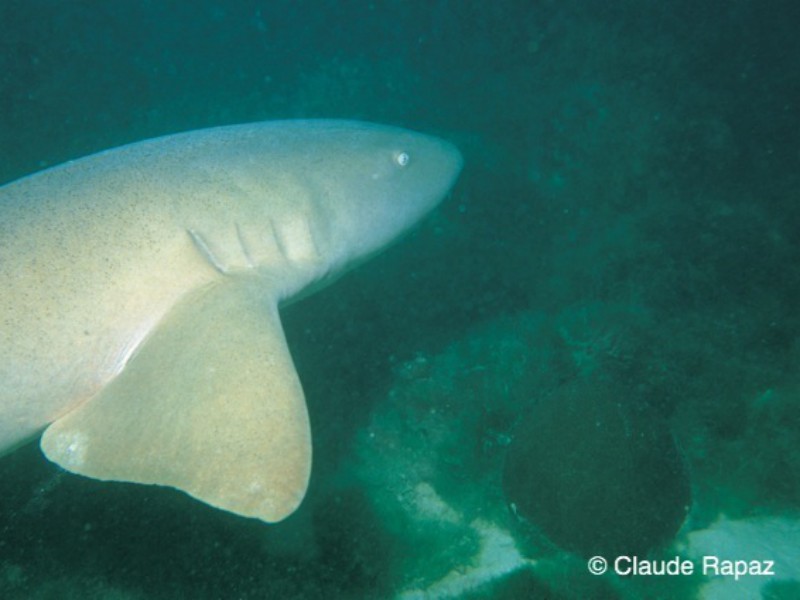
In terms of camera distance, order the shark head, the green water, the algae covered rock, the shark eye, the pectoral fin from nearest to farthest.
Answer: the pectoral fin → the shark head → the shark eye → the green water → the algae covered rock

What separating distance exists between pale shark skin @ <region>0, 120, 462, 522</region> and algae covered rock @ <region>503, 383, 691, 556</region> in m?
2.92

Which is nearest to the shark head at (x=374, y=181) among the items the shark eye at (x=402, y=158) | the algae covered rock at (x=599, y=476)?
the shark eye at (x=402, y=158)

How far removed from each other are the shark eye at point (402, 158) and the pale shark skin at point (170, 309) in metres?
0.57

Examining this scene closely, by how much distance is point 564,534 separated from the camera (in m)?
4.29

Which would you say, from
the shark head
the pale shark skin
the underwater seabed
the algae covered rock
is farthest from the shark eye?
the underwater seabed

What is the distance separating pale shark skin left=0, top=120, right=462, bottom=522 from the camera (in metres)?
2.18

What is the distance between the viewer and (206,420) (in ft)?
7.29

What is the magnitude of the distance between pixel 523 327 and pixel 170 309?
5250mm

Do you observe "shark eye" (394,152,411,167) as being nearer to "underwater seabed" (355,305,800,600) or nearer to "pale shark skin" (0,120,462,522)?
"pale shark skin" (0,120,462,522)

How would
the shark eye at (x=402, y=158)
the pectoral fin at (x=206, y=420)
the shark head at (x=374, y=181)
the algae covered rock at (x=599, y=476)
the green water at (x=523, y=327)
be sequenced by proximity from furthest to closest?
the algae covered rock at (x=599, y=476), the green water at (x=523, y=327), the shark eye at (x=402, y=158), the shark head at (x=374, y=181), the pectoral fin at (x=206, y=420)

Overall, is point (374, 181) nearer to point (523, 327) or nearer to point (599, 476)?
point (599, 476)

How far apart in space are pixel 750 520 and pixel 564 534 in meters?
1.98

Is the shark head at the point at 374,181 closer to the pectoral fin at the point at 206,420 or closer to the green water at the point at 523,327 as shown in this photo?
the pectoral fin at the point at 206,420

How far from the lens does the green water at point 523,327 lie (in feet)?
13.3
